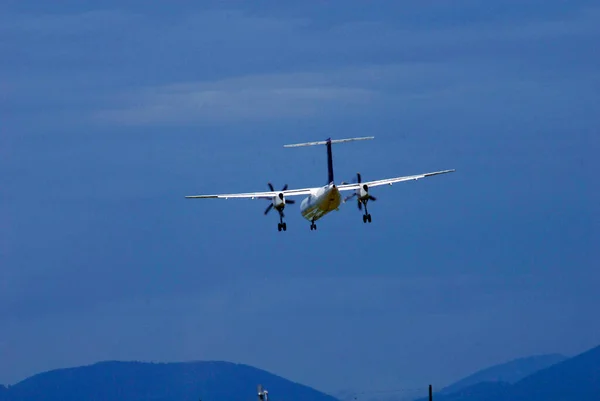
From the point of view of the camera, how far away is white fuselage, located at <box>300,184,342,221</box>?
170 meters

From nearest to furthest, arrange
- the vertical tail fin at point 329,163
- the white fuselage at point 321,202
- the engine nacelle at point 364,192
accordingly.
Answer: the white fuselage at point 321,202 < the engine nacelle at point 364,192 < the vertical tail fin at point 329,163

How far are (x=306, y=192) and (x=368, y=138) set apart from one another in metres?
17.3

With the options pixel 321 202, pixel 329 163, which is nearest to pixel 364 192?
pixel 321 202

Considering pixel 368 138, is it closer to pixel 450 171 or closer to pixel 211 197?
pixel 450 171

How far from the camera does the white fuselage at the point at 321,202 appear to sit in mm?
169913

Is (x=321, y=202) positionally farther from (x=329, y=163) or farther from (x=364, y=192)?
(x=329, y=163)

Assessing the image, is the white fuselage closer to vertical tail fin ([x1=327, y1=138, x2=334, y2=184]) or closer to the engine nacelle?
the engine nacelle

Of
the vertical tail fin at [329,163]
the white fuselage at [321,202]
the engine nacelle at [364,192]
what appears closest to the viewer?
the white fuselage at [321,202]

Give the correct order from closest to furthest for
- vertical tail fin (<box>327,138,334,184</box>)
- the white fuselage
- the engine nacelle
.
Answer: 1. the white fuselage
2. the engine nacelle
3. vertical tail fin (<box>327,138,334,184</box>)

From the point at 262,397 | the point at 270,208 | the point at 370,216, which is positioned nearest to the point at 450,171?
the point at 370,216

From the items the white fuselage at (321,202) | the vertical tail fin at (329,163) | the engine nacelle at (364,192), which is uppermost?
the vertical tail fin at (329,163)

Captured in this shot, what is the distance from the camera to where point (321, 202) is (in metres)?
172

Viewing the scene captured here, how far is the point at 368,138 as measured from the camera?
17450 cm

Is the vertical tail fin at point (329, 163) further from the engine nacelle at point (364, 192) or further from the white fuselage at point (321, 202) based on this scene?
the engine nacelle at point (364, 192)
